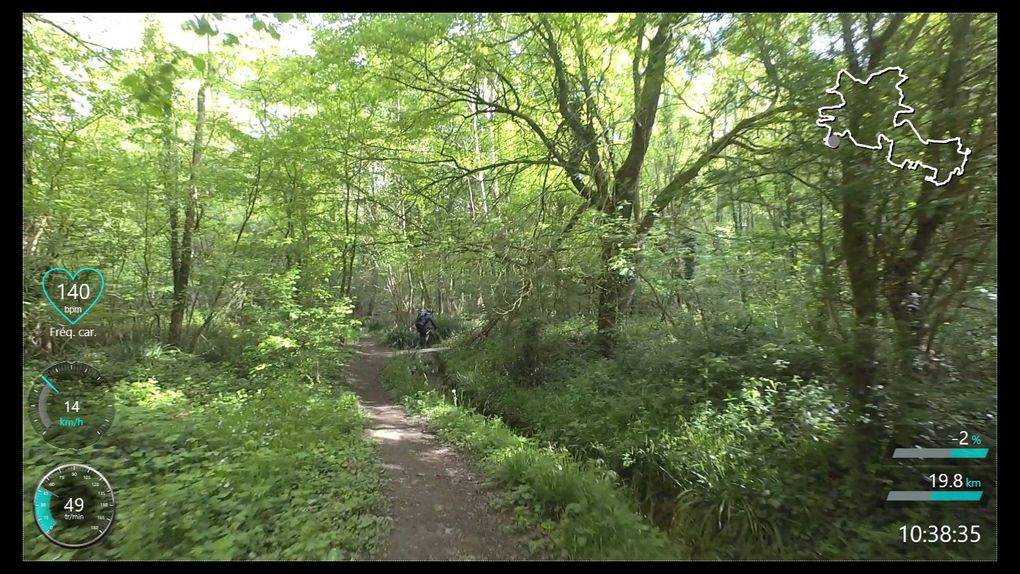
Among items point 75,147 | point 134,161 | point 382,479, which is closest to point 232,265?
point 134,161

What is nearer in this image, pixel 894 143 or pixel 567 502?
pixel 894 143

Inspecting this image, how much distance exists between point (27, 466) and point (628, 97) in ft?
25.1

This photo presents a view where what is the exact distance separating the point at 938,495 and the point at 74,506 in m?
4.28

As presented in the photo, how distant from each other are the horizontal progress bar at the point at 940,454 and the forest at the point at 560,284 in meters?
0.06

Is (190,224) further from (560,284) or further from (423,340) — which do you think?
(560,284)

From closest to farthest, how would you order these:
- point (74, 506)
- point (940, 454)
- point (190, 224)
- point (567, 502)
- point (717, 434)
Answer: point (74, 506) < point (940, 454) < point (567, 502) < point (717, 434) < point (190, 224)

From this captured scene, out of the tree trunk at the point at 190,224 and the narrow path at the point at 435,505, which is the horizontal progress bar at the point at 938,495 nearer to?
the narrow path at the point at 435,505

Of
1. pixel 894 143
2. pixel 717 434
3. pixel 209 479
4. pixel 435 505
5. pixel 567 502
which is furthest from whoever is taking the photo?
pixel 717 434

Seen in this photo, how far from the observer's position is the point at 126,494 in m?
1.98

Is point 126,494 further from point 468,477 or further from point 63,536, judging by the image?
point 468,477

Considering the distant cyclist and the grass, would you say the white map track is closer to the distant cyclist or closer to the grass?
the grass
